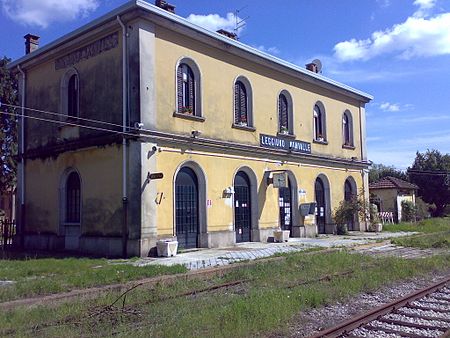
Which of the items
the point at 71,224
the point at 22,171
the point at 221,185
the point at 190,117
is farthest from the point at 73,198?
the point at 221,185

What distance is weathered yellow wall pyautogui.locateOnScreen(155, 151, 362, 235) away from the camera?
16859 mm

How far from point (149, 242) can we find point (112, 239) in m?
1.46

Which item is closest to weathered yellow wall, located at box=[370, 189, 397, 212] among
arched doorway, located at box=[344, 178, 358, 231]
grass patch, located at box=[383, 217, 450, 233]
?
grass patch, located at box=[383, 217, 450, 233]

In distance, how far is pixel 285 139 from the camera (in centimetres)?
2325

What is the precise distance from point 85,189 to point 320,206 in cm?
1339

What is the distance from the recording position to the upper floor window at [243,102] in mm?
20875

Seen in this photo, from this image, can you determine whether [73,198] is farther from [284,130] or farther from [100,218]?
[284,130]

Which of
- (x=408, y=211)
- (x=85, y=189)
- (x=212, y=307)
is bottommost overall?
(x=212, y=307)

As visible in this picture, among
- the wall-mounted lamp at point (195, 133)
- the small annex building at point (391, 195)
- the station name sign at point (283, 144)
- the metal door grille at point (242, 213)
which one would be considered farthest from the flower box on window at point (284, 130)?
the small annex building at point (391, 195)

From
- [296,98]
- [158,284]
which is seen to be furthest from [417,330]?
[296,98]

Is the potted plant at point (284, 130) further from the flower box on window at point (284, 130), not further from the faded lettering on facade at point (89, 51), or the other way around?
the faded lettering on facade at point (89, 51)

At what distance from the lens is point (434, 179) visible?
50219mm

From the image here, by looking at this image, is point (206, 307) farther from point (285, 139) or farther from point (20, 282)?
point (285, 139)

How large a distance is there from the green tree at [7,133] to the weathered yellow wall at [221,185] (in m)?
18.3
